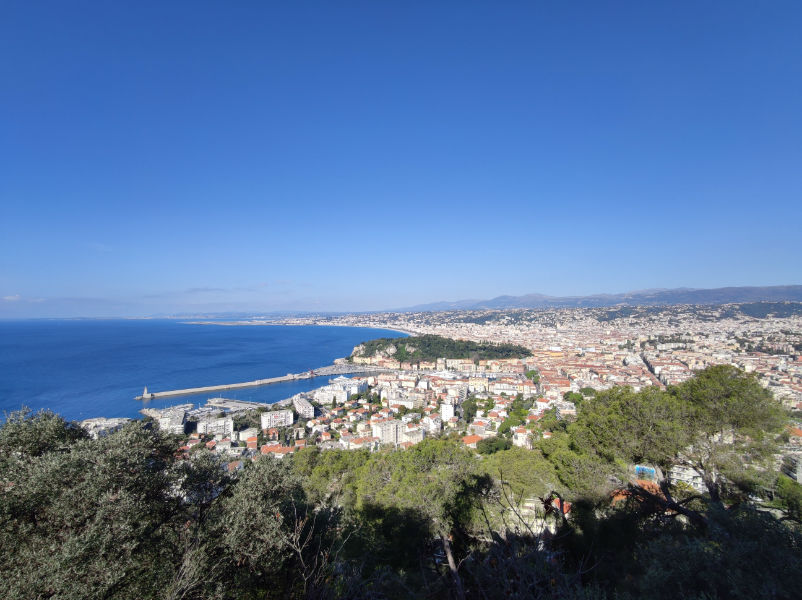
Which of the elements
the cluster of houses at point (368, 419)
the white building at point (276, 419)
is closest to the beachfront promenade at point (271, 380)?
the cluster of houses at point (368, 419)

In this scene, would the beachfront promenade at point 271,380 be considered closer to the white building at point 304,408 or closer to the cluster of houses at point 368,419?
the cluster of houses at point 368,419

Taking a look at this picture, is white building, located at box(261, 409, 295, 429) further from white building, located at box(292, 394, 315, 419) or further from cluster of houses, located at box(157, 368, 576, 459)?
white building, located at box(292, 394, 315, 419)

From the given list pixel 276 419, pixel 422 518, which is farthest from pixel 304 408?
pixel 422 518

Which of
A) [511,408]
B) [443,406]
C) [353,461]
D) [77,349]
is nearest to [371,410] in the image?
[443,406]

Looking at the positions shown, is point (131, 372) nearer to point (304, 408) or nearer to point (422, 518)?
point (304, 408)

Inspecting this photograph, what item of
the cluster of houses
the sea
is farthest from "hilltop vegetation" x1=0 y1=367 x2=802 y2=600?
the sea

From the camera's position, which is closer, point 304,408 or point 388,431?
point 388,431

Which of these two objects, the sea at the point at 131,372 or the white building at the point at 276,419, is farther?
the sea at the point at 131,372
